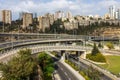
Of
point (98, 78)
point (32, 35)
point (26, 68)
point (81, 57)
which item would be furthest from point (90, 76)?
point (32, 35)

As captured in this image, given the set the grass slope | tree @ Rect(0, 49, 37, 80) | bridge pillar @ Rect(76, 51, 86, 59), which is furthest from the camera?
bridge pillar @ Rect(76, 51, 86, 59)

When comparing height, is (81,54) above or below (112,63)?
above

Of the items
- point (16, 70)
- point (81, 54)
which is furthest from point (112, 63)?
point (16, 70)

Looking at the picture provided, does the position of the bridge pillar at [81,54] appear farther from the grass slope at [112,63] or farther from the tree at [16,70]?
the tree at [16,70]

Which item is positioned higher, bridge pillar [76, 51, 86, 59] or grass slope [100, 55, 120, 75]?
bridge pillar [76, 51, 86, 59]

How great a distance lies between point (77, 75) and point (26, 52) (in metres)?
12.0

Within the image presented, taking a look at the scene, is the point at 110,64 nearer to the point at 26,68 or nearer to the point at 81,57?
the point at 81,57

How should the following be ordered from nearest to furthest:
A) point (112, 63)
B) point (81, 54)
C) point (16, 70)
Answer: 1. point (16, 70)
2. point (112, 63)
3. point (81, 54)

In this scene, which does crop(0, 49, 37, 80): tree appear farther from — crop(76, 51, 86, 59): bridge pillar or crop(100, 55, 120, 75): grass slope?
crop(76, 51, 86, 59): bridge pillar

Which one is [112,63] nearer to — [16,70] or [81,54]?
[81,54]

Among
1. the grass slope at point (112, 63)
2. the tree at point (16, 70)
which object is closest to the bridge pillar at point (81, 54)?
the grass slope at point (112, 63)

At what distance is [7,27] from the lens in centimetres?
19975

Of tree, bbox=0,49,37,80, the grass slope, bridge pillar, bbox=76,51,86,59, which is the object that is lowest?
the grass slope

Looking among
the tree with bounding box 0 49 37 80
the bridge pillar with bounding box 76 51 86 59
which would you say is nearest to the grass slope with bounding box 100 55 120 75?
the bridge pillar with bounding box 76 51 86 59
